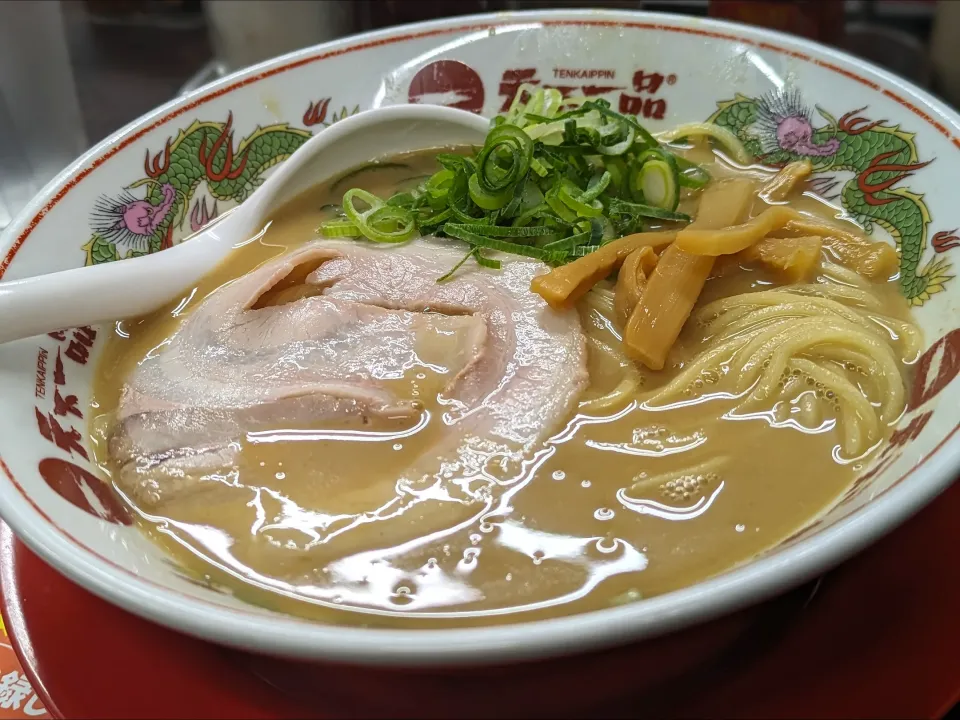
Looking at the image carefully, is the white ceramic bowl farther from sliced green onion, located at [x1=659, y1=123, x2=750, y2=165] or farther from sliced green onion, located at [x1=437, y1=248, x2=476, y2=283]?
sliced green onion, located at [x1=437, y1=248, x2=476, y2=283]

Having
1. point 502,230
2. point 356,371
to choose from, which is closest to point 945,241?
point 502,230

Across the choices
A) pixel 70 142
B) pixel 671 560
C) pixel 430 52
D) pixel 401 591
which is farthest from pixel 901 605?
pixel 70 142

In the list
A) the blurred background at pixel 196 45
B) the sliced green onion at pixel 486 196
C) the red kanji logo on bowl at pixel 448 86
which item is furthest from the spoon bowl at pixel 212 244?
the blurred background at pixel 196 45

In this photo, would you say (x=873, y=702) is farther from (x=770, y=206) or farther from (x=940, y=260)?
(x=770, y=206)

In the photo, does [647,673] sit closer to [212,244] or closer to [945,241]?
[945,241]

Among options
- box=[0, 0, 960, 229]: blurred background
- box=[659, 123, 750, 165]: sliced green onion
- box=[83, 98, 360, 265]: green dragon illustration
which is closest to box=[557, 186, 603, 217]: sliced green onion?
box=[659, 123, 750, 165]: sliced green onion
